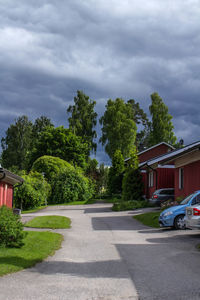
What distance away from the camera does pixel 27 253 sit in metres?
10.2

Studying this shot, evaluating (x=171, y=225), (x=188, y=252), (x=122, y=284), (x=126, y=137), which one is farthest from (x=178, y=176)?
(x=126, y=137)

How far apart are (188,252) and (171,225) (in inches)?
234

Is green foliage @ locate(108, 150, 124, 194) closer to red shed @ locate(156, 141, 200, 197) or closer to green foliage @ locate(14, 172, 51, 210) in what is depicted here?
green foliage @ locate(14, 172, 51, 210)

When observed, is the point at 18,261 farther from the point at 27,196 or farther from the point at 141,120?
the point at 141,120

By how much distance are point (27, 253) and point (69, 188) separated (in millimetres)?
33423

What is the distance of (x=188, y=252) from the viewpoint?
1075 cm

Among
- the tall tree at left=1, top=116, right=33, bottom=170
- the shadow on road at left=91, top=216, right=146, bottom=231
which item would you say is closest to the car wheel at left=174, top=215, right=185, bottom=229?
the shadow on road at left=91, top=216, right=146, bottom=231

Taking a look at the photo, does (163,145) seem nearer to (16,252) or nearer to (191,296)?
(16,252)

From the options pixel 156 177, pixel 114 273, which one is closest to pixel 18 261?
pixel 114 273

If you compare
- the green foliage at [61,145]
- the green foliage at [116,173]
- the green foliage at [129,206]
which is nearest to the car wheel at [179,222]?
the green foliage at [129,206]

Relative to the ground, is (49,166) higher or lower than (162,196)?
higher

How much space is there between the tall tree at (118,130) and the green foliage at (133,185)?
65.7 feet

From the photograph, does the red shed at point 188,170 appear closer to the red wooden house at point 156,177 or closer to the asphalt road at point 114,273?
the red wooden house at point 156,177

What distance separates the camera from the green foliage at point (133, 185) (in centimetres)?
3753
